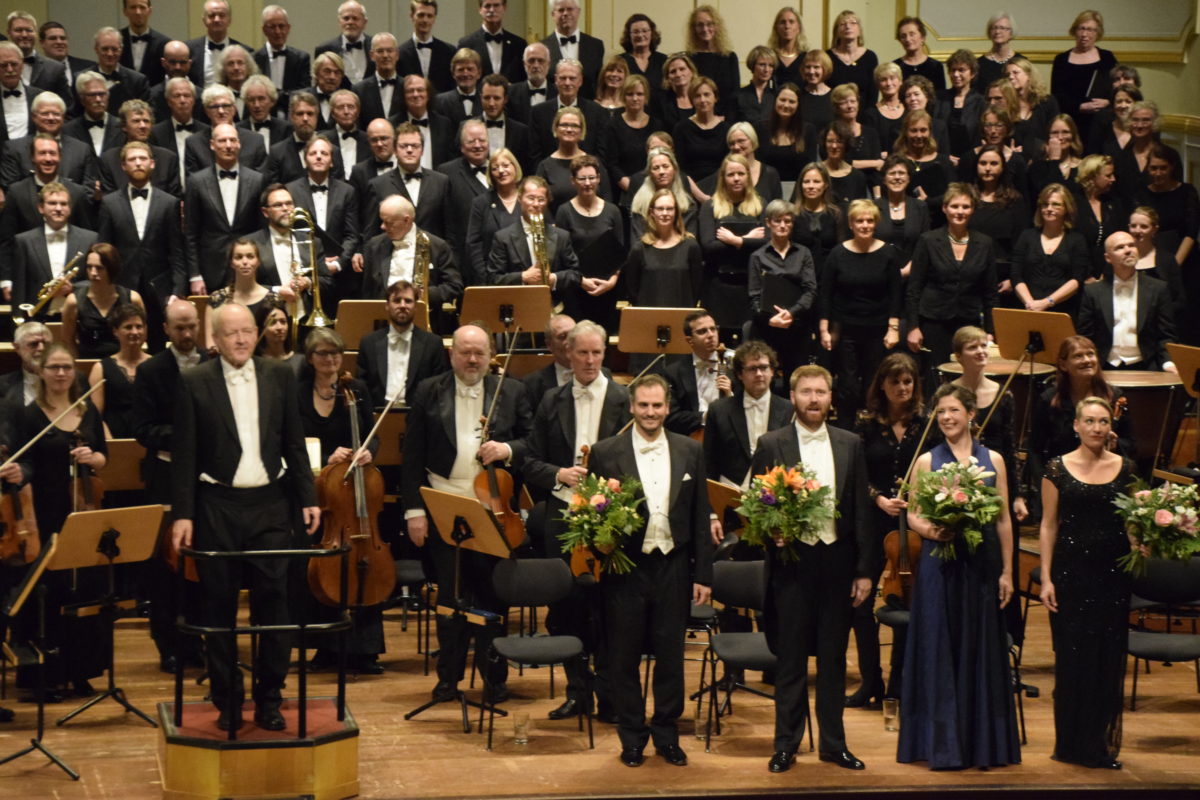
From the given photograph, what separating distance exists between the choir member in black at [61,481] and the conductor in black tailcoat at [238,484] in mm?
876

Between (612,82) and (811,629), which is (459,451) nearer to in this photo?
(811,629)

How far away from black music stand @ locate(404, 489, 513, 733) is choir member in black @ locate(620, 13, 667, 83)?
4.52m

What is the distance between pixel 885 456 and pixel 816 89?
13.6 ft

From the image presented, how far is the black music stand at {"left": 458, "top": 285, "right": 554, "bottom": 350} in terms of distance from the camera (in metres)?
7.70

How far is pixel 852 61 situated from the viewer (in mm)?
10289

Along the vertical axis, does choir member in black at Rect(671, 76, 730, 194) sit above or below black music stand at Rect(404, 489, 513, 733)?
above

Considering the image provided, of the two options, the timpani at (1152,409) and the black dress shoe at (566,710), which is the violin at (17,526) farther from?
the timpani at (1152,409)

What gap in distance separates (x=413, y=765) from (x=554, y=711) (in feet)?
2.39

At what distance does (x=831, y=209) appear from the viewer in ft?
28.1

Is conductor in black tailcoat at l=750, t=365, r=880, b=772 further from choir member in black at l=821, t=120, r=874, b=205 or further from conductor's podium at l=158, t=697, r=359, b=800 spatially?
choir member in black at l=821, t=120, r=874, b=205

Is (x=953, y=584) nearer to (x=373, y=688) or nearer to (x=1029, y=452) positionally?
(x=1029, y=452)

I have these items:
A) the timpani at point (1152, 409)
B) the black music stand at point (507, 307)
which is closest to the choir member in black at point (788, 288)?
the black music stand at point (507, 307)

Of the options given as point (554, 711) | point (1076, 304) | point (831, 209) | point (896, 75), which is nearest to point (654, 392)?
point (554, 711)

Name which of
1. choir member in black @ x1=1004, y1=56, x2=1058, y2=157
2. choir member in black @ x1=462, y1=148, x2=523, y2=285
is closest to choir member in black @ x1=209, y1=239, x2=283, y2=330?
choir member in black @ x1=462, y1=148, x2=523, y2=285
